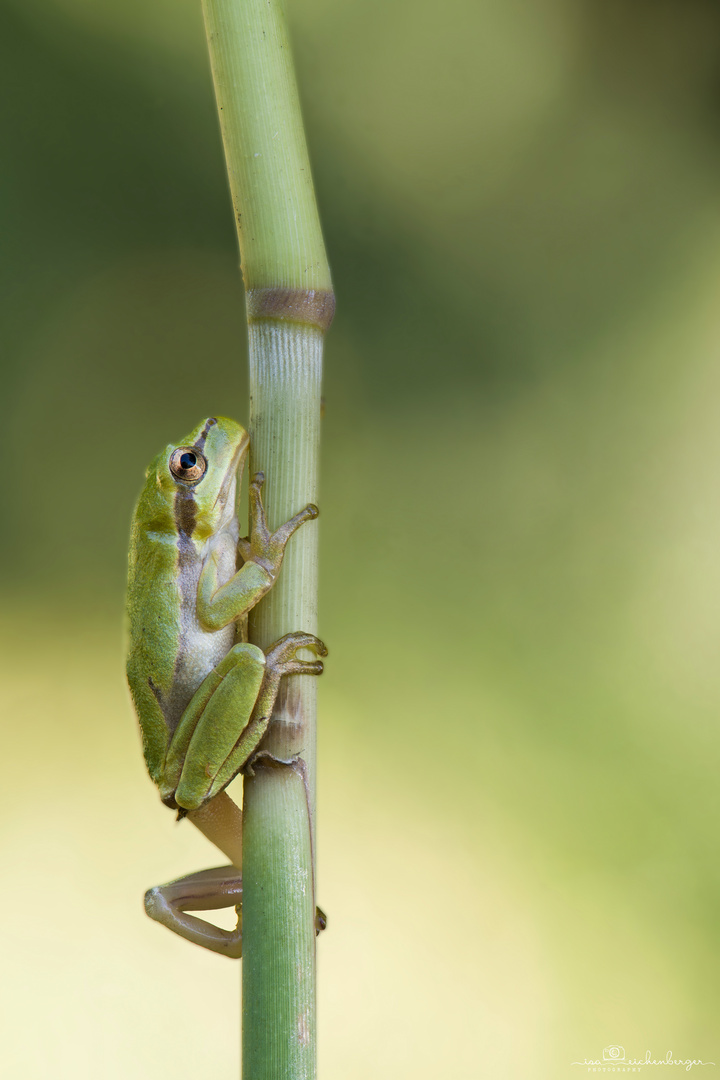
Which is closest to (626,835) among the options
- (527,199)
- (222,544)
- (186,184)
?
(222,544)

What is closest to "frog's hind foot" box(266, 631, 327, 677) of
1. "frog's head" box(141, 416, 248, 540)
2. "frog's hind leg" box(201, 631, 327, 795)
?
"frog's hind leg" box(201, 631, 327, 795)

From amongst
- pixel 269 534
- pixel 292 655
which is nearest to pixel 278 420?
pixel 269 534

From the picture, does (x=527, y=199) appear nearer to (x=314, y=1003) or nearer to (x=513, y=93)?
(x=513, y=93)

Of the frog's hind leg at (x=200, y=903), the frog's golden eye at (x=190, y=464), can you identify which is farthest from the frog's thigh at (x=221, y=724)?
the frog's golden eye at (x=190, y=464)

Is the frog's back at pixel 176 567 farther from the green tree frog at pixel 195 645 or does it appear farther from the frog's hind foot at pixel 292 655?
the frog's hind foot at pixel 292 655

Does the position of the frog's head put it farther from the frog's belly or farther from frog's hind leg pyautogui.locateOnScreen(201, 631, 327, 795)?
frog's hind leg pyautogui.locateOnScreen(201, 631, 327, 795)
